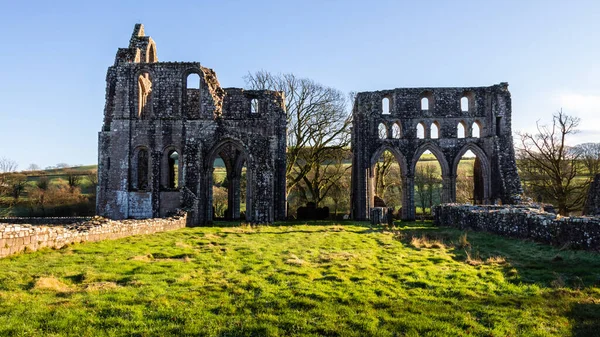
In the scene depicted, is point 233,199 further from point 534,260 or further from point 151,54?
point 534,260

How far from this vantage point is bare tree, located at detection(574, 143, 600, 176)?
26.3 m

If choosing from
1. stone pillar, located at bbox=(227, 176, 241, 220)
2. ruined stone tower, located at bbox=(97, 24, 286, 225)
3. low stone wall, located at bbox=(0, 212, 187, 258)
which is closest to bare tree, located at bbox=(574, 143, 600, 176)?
ruined stone tower, located at bbox=(97, 24, 286, 225)

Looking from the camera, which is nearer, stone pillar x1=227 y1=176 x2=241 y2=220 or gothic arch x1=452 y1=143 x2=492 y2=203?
gothic arch x1=452 y1=143 x2=492 y2=203

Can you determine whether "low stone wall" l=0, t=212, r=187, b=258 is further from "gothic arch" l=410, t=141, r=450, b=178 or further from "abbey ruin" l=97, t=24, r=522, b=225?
"gothic arch" l=410, t=141, r=450, b=178

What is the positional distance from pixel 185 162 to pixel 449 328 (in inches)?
726

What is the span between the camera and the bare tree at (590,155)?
2631 centimetres

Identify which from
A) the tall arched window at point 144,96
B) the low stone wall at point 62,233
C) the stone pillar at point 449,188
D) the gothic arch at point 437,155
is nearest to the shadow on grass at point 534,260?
the low stone wall at point 62,233

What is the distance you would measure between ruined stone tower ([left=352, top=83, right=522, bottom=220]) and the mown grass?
15.8 m

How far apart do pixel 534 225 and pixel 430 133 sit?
596 inches

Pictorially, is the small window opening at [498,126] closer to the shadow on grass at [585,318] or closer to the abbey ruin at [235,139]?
the abbey ruin at [235,139]

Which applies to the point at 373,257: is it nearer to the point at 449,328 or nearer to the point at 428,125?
the point at 449,328

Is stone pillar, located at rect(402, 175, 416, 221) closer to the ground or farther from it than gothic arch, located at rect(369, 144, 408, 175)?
closer to the ground

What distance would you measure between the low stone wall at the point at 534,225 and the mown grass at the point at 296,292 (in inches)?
23.9

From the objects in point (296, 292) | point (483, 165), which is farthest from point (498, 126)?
point (296, 292)
